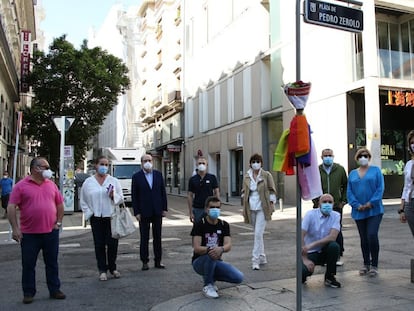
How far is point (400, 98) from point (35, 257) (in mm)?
18068

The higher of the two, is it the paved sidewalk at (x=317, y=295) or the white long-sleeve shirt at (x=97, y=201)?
the white long-sleeve shirt at (x=97, y=201)

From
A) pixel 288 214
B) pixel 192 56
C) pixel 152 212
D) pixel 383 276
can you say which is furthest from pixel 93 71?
pixel 383 276

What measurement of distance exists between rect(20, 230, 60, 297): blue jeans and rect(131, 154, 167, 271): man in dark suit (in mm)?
1942

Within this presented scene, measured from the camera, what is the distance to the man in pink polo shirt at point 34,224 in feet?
19.7

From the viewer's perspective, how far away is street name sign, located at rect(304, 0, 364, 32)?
186 inches

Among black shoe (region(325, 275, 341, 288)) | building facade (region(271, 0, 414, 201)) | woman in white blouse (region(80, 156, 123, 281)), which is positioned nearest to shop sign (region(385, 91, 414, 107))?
building facade (region(271, 0, 414, 201))

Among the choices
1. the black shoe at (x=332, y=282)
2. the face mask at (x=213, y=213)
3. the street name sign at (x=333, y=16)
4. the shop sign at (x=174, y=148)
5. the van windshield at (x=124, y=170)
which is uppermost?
the shop sign at (x=174, y=148)

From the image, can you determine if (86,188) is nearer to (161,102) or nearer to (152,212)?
(152,212)

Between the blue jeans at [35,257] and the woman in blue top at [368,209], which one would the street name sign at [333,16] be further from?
the blue jeans at [35,257]

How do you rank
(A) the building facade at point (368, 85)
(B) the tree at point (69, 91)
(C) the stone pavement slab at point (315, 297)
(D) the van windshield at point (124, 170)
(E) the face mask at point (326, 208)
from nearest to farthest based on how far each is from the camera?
(C) the stone pavement slab at point (315, 297)
(E) the face mask at point (326, 208)
(A) the building facade at point (368, 85)
(D) the van windshield at point (124, 170)
(B) the tree at point (69, 91)

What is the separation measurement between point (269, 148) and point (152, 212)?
789 inches

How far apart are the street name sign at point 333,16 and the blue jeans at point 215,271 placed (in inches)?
125

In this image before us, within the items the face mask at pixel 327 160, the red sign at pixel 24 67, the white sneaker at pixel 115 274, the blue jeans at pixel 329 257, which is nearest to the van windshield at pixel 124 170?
the red sign at pixel 24 67

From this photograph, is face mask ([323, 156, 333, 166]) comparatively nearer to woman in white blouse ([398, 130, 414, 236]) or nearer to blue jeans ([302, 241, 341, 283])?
woman in white blouse ([398, 130, 414, 236])
